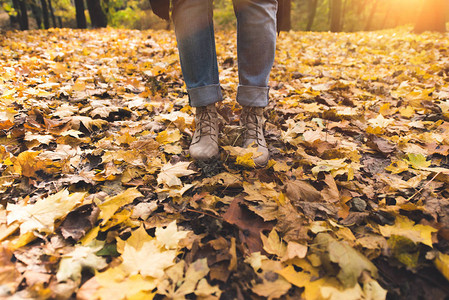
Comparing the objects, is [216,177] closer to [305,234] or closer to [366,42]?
[305,234]

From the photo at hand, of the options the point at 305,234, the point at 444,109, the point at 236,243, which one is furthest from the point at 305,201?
the point at 444,109

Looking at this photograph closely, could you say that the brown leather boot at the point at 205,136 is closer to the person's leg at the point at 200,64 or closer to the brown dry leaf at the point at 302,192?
the person's leg at the point at 200,64

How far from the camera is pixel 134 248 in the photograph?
858mm

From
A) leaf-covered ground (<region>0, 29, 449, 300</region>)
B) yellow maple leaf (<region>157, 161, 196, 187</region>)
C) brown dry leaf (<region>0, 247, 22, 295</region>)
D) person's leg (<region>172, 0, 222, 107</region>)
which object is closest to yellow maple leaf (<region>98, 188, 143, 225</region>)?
leaf-covered ground (<region>0, 29, 449, 300</region>)

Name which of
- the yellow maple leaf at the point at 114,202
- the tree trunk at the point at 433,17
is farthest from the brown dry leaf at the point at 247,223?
the tree trunk at the point at 433,17

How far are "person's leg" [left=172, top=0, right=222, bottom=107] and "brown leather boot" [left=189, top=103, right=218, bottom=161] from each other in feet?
0.21

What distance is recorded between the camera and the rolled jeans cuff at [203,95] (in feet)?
4.69

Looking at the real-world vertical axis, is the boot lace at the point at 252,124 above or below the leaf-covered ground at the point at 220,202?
above

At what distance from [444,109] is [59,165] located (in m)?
2.73

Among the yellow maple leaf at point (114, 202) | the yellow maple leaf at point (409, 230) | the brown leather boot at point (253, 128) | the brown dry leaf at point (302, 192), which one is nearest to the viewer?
the yellow maple leaf at point (409, 230)

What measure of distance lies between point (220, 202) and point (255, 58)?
0.85 meters

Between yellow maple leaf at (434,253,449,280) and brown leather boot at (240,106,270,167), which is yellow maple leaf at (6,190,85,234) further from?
yellow maple leaf at (434,253,449,280)

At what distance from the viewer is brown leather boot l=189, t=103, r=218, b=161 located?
1410mm

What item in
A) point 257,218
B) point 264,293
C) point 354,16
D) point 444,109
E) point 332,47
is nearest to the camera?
point 264,293
